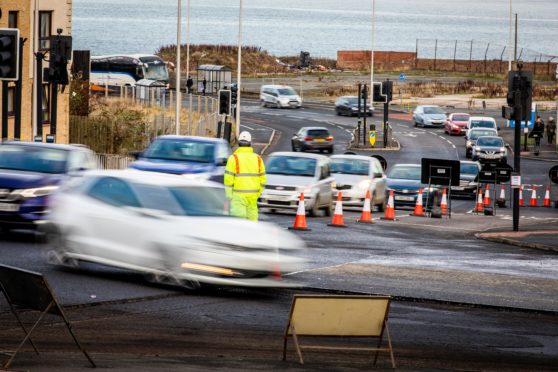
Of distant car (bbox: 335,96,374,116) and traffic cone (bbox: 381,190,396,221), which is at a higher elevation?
distant car (bbox: 335,96,374,116)

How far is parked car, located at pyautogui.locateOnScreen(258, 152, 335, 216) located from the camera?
31594 mm

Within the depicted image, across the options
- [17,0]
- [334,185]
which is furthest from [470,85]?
[334,185]

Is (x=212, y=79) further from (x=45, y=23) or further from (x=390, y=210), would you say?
(x=390, y=210)

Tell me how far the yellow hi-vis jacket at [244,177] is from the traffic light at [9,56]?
15.4 feet

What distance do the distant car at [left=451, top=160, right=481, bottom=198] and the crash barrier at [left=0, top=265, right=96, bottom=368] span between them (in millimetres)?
34229

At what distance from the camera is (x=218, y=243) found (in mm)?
16734

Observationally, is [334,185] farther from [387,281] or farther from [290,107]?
[290,107]

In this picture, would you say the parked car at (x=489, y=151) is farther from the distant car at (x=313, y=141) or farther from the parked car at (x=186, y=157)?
the parked car at (x=186, y=157)

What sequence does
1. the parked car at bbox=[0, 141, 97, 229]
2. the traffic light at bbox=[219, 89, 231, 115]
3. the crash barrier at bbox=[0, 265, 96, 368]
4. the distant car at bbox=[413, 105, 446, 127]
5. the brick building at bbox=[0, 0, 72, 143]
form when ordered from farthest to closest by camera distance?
the distant car at bbox=[413, 105, 446, 127] < the traffic light at bbox=[219, 89, 231, 115] < the brick building at bbox=[0, 0, 72, 143] < the parked car at bbox=[0, 141, 97, 229] < the crash barrier at bbox=[0, 265, 96, 368]

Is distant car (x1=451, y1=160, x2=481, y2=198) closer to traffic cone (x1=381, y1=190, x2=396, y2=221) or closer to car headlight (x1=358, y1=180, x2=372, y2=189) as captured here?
car headlight (x1=358, y1=180, x2=372, y2=189)

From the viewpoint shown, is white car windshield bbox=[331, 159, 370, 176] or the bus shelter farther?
the bus shelter

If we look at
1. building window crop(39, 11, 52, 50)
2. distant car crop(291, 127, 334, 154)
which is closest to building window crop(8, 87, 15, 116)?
building window crop(39, 11, 52, 50)

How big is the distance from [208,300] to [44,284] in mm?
5225

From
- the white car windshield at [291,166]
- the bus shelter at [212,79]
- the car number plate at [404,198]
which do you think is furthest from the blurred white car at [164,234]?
the bus shelter at [212,79]
